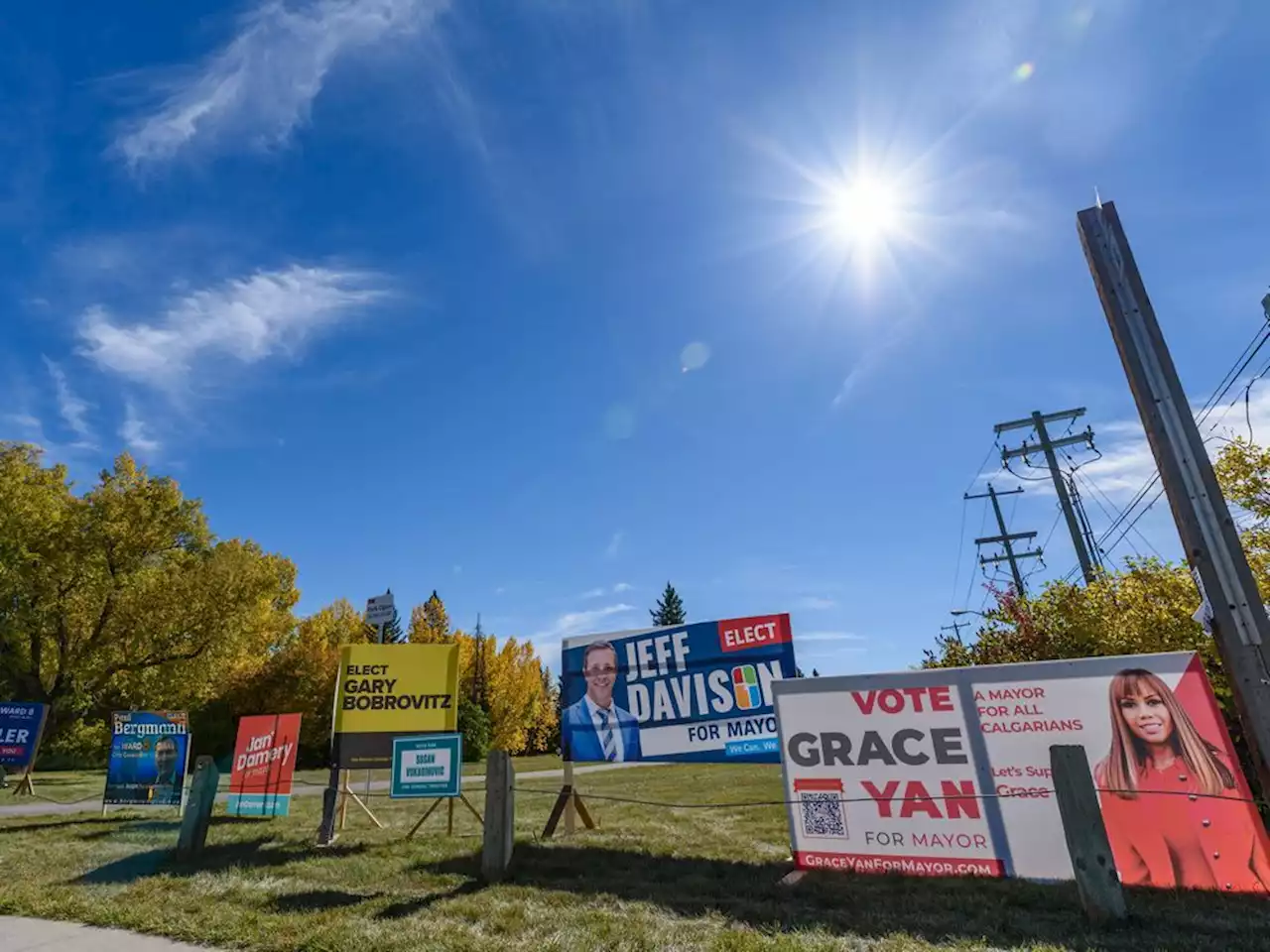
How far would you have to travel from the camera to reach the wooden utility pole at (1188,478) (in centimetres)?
507

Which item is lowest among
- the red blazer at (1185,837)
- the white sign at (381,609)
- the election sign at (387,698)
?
the red blazer at (1185,837)

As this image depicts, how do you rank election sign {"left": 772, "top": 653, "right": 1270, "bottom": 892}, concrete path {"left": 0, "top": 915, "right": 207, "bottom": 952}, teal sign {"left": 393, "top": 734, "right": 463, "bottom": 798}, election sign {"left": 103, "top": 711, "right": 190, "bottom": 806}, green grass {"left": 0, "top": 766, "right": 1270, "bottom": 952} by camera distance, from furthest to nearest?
1. election sign {"left": 103, "top": 711, "right": 190, "bottom": 806}
2. teal sign {"left": 393, "top": 734, "right": 463, "bottom": 798}
3. election sign {"left": 772, "top": 653, "right": 1270, "bottom": 892}
4. concrete path {"left": 0, "top": 915, "right": 207, "bottom": 952}
5. green grass {"left": 0, "top": 766, "right": 1270, "bottom": 952}

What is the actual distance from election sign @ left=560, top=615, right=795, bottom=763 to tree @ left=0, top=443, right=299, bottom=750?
21.6 m

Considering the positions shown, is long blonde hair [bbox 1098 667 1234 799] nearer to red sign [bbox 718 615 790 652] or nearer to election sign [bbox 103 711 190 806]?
red sign [bbox 718 615 790 652]

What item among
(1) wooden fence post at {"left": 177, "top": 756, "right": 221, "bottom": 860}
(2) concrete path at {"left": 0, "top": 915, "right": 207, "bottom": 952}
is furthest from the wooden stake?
(2) concrete path at {"left": 0, "top": 915, "right": 207, "bottom": 952}

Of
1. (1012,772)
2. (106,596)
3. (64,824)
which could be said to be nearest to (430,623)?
(106,596)

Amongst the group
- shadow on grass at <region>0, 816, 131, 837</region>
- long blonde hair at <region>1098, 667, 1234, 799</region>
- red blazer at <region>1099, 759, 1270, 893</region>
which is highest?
long blonde hair at <region>1098, 667, 1234, 799</region>

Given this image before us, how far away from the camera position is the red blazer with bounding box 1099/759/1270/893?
17.9 feet

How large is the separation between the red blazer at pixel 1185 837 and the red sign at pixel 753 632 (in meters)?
3.87

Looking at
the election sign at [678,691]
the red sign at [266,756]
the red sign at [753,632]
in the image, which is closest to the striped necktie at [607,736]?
the election sign at [678,691]

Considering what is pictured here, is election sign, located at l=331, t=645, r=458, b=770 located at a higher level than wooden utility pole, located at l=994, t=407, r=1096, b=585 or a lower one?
lower

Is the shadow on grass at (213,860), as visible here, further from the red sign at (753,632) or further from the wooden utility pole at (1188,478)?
the wooden utility pole at (1188,478)

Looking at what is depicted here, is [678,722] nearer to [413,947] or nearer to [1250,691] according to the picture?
[413,947]

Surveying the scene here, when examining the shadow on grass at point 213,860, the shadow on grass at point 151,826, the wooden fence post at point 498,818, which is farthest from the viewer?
the shadow on grass at point 151,826
